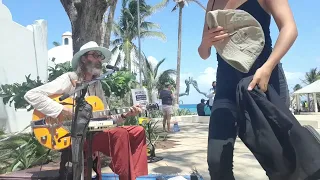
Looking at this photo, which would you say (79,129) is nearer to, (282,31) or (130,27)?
(282,31)

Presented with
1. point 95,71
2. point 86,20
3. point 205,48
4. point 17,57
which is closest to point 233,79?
point 205,48

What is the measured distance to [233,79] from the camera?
1.45 metres

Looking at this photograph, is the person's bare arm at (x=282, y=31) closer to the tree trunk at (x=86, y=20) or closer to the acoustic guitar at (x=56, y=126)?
the acoustic guitar at (x=56, y=126)

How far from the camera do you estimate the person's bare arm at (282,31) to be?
4.22 feet

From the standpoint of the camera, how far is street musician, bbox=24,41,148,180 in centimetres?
260

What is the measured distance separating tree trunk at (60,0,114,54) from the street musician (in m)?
2.26

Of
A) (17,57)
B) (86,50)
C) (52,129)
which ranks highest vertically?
(17,57)

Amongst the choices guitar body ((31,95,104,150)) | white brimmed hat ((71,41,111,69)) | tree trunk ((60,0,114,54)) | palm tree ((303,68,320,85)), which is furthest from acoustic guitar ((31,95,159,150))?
palm tree ((303,68,320,85))

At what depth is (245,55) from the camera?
1.32 m

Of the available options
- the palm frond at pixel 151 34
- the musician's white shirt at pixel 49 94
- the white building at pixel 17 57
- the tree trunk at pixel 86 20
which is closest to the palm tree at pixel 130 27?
the palm frond at pixel 151 34

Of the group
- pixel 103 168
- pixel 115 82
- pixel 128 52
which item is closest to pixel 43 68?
pixel 115 82

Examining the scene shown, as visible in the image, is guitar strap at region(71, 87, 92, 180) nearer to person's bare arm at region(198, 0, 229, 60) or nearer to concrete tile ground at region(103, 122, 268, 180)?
person's bare arm at region(198, 0, 229, 60)

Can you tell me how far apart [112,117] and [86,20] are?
9.56 ft

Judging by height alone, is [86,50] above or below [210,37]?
above
